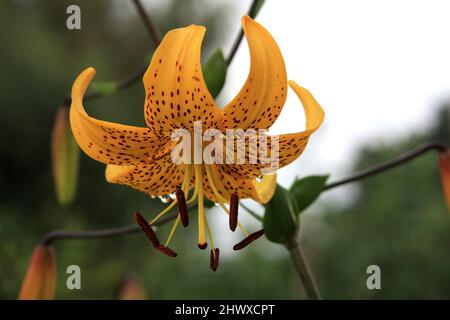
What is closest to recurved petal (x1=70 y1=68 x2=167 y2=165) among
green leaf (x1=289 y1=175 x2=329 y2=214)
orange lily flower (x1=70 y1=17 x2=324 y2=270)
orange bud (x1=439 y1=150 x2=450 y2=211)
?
orange lily flower (x1=70 y1=17 x2=324 y2=270)

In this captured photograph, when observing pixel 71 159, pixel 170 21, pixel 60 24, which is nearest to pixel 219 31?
pixel 170 21

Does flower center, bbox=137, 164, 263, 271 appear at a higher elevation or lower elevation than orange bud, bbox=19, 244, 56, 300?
higher

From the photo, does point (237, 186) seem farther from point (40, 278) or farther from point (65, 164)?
→ point (65, 164)

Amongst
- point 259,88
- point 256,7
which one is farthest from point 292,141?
point 256,7

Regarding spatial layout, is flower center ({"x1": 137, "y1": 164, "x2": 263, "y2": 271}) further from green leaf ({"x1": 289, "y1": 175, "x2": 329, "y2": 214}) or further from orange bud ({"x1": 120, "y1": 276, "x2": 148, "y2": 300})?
orange bud ({"x1": 120, "y1": 276, "x2": 148, "y2": 300})

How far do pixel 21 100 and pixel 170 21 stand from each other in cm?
358

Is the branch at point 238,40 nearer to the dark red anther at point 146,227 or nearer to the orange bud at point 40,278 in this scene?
the dark red anther at point 146,227

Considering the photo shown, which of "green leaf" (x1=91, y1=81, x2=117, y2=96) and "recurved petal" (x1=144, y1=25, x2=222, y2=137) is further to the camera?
"green leaf" (x1=91, y1=81, x2=117, y2=96)

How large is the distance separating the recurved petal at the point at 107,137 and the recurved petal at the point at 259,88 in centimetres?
13

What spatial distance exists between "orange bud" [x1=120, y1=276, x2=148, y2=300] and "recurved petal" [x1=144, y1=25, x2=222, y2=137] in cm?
56

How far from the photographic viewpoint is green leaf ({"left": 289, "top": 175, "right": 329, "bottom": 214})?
104 cm

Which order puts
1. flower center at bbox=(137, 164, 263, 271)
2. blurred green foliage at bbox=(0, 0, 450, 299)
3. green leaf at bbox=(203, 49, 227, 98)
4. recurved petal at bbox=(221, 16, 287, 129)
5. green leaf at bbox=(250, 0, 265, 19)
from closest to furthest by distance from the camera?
recurved petal at bbox=(221, 16, 287, 129) → flower center at bbox=(137, 164, 263, 271) → green leaf at bbox=(203, 49, 227, 98) → green leaf at bbox=(250, 0, 265, 19) → blurred green foliage at bbox=(0, 0, 450, 299)

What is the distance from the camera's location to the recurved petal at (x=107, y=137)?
821mm

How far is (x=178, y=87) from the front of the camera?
0.79m
